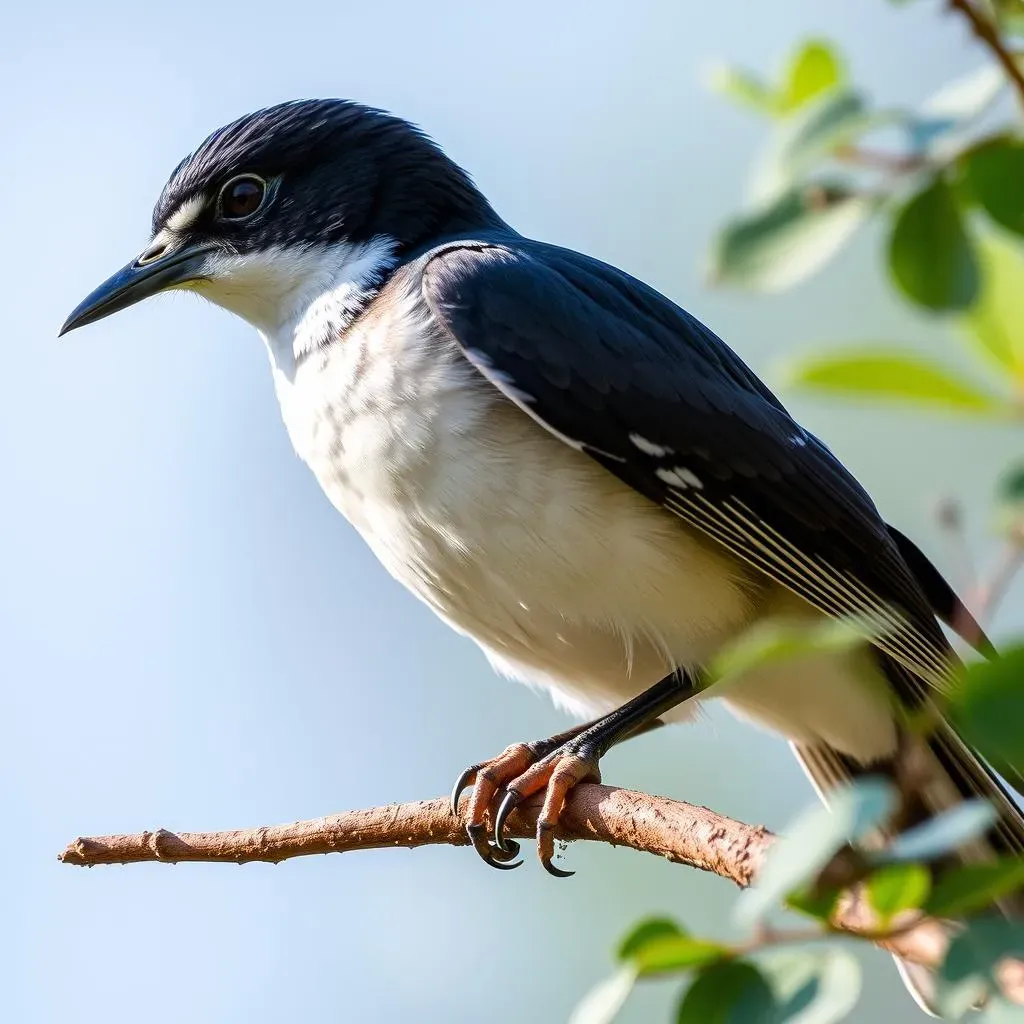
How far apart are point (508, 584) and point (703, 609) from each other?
0.61 meters

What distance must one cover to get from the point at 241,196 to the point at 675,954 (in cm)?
480

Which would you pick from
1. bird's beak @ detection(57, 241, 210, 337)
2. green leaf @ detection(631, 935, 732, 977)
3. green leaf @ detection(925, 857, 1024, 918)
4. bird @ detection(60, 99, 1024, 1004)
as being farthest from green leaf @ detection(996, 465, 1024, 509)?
bird's beak @ detection(57, 241, 210, 337)

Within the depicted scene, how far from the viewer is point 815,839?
128 centimetres

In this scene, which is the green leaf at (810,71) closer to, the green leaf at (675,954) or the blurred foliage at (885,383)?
the blurred foliage at (885,383)

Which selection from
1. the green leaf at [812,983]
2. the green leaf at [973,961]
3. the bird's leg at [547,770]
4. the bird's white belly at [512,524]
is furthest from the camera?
the bird's white belly at [512,524]

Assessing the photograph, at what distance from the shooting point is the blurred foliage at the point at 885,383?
1233 mm

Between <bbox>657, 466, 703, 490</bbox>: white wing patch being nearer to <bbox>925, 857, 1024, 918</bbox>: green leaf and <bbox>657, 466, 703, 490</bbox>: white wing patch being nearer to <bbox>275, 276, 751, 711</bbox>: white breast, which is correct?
<bbox>275, 276, 751, 711</bbox>: white breast

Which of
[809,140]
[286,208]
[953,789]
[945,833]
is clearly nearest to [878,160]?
[809,140]

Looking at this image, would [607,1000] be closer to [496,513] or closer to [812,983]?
[812,983]

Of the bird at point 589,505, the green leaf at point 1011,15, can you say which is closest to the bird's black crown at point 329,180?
the bird at point 589,505

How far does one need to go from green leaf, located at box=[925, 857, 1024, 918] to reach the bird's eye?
15.9 feet

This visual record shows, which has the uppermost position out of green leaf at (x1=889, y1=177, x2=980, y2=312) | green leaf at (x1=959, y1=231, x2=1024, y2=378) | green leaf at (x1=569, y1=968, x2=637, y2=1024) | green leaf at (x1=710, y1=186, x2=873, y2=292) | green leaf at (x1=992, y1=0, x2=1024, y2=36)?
green leaf at (x1=992, y1=0, x2=1024, y2=36)

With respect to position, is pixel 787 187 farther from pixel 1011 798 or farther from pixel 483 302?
pixel 1011 798

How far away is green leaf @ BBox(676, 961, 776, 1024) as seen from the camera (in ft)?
4.51
